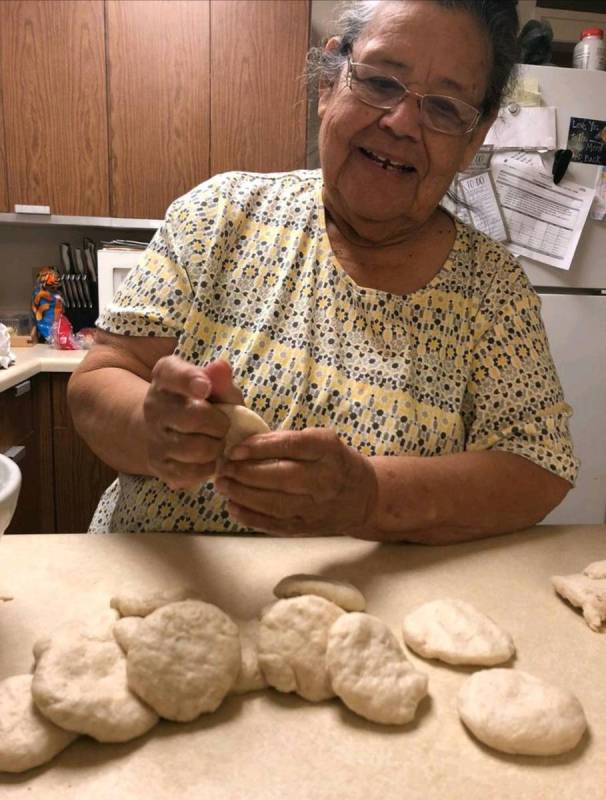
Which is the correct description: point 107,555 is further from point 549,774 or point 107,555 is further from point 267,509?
point 549,774

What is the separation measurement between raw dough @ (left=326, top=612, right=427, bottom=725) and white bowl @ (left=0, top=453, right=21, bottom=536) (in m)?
0.31

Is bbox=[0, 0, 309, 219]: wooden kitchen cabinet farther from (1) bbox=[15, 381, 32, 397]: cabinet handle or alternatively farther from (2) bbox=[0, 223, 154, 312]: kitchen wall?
(1) bbox=[15, 381, 32, 397]: cabinet handle

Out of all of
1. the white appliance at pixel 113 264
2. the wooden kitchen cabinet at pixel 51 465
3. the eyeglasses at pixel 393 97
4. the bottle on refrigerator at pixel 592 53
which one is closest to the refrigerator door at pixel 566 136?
the bottle on refrigerator at pixel 592 53

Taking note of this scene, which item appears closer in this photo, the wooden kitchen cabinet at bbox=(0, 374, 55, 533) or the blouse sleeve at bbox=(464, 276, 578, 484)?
the blouse sleeve at bbox=(464, 276, 578, 484)

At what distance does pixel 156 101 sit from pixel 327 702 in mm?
2114

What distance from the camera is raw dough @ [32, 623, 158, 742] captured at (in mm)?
483

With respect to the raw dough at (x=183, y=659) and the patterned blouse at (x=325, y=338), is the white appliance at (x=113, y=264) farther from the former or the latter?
the raw dough at (x=183, y=659)

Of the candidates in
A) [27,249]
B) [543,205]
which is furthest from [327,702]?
[27,249]

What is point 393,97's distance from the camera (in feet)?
3.02

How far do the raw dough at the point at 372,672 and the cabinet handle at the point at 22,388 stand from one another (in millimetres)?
1568

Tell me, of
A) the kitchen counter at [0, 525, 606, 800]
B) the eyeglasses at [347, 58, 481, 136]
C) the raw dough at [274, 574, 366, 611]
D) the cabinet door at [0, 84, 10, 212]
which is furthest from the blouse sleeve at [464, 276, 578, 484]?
the cabinet door at [0, 84, 10, 212]

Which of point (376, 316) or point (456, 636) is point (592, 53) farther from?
point (456, 636)

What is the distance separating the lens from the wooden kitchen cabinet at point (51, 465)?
1.99 meters

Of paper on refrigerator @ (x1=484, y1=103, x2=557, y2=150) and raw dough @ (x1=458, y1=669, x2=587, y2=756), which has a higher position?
paper on refrigerator @ (x1=484, y1=103, x2=557, y2=150)
